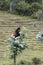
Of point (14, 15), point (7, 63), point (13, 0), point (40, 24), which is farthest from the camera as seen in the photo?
point (13, 0)

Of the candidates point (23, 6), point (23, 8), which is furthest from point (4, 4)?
point (23, 8)

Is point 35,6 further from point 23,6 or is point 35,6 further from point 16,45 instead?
point 16,45

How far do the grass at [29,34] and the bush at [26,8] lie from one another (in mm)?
816

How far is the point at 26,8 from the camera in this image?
1905cm

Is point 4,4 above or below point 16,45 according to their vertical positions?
below

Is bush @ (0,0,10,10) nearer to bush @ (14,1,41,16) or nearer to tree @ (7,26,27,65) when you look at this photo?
bush @ (14,1,41,16)

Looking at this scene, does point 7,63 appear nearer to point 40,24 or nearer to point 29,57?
point 29,57

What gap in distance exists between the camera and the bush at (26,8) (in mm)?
18938

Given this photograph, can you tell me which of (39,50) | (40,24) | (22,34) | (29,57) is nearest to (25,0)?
(40,24)

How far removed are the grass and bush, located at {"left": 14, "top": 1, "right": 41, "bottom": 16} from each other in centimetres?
82

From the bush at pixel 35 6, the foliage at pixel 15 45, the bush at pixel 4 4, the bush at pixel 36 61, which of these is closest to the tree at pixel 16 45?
the foliage at pixel 15 45

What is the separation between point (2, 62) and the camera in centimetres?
930

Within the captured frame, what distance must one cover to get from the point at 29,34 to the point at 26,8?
530 centimetres

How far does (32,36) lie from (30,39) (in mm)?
548
